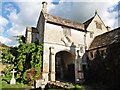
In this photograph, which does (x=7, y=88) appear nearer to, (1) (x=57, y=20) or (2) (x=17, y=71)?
(2) (x=17, y=71)

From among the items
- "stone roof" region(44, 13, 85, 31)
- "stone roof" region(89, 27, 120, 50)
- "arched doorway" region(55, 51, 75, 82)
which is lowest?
"arched doorway" region(55, 51, 75, 82)

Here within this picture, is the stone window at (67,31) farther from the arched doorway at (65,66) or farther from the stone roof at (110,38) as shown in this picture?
the stone roof at (110,38)

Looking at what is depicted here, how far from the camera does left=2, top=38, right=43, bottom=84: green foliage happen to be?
25.3 metres

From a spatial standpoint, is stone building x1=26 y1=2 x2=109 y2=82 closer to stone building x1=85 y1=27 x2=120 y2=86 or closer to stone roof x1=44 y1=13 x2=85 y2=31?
stone roof x1=44 y1=13 x2=85 y2=31

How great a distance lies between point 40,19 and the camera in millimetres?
31266

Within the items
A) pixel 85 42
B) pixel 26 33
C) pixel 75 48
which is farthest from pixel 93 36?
pixel 26 33

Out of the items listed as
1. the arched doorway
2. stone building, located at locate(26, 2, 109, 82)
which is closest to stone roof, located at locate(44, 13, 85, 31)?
Result: stone building, located at locate(26, 2, 109, 82)

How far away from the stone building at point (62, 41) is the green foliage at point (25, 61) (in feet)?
3.87

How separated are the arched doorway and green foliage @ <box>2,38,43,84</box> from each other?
22.3ft

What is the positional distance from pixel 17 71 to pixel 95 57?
44.1ft

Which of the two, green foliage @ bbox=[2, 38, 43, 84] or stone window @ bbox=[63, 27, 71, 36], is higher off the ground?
stone window @ bbox=[63, 27, 71, 36]

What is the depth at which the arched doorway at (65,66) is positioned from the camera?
3166 cm

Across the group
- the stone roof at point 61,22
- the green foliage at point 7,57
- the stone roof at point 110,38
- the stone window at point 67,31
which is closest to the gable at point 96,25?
the stone roof at point 61,22

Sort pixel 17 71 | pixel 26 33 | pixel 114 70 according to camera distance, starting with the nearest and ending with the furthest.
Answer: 1. pixel 114 70
2. pixel 17 71
3. pixel 26 33
